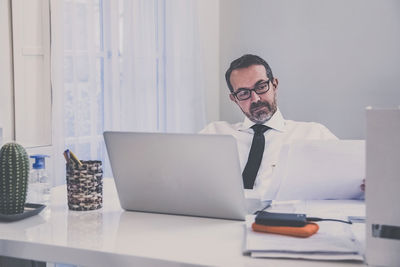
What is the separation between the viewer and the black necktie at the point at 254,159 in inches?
101

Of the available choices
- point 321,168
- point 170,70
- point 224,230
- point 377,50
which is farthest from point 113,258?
point 377,50

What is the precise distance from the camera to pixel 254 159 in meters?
2.61

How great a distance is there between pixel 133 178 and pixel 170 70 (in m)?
2.17

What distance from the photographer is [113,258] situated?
50.1 inches

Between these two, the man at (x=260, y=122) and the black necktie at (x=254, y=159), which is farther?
the man at (x=260, y=122)

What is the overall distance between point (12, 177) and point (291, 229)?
79cm

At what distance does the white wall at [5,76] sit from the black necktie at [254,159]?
1059 millimetres

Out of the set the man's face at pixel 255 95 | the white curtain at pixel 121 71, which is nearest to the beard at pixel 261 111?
the man's face at pixel 255 95

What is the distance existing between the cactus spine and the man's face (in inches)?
52.0

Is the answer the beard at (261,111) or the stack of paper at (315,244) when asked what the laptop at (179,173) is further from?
the beard at (261,111)

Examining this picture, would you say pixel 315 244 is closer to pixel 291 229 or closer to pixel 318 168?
pixel 291 229

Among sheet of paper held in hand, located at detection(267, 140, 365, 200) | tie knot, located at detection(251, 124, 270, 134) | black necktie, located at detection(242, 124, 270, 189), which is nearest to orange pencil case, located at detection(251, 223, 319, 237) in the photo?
sheet of paper held in hand, located at detection(267, 140, 365, 200)

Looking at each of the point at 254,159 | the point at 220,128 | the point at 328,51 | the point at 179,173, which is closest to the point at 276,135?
the point at 254,159

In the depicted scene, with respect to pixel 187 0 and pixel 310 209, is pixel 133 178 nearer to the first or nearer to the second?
pixel 310 209
